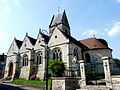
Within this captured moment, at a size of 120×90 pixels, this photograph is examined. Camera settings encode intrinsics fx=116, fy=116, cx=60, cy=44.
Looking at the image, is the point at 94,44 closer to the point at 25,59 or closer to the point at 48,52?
the point at 48,52

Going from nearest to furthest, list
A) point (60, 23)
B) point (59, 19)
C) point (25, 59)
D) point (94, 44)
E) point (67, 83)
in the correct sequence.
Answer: point (67, 83)
point (94, 44)
point (25, 59)
point (60, 23)
point (59, 19)

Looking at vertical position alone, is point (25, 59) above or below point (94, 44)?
below

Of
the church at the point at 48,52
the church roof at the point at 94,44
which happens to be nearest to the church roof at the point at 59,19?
the church at the point at 48,52

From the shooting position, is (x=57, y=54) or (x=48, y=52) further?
(x=48, y=52)

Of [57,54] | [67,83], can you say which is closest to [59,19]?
[57,54]

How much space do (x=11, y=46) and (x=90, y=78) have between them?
24267 mm

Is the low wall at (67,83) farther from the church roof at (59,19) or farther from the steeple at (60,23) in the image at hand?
the church roof at (59,19)

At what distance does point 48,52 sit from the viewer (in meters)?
22.1

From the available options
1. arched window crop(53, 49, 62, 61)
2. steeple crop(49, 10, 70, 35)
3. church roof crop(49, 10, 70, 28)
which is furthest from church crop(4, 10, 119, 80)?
church roof crop(49, 10, 70, 28)

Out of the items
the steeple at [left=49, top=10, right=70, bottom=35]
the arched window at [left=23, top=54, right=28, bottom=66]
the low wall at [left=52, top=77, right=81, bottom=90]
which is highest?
→ the steeple at [left=49, top=10, right=70, bottom=35]

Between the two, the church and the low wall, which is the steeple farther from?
the low wall

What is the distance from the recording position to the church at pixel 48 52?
20328 mm

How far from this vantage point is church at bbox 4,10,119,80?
66.7ft

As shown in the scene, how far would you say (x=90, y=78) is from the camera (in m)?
11.6
